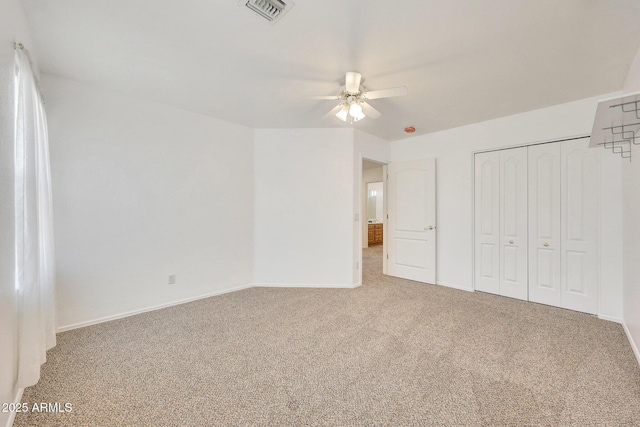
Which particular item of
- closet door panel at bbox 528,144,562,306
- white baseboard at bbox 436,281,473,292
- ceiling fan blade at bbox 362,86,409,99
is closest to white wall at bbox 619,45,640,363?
closet door panel at bbox 528,144,562,306

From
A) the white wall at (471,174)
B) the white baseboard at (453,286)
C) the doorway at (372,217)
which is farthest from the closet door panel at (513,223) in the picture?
the doorway at (372,217)

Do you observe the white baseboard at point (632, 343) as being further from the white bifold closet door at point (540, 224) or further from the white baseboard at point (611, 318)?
the white bifold closet door at point (540, 224)

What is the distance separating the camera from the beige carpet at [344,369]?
148 cm

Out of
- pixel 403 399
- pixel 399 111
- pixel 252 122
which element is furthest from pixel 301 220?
pixel 403 399

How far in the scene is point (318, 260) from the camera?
13.0 feet

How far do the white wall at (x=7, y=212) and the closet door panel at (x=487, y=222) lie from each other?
15.1 ft

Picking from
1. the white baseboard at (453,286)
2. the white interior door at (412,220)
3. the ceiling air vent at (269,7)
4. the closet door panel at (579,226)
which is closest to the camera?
the ceiling air vent at (269,7)

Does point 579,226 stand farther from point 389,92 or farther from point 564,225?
point 389,92

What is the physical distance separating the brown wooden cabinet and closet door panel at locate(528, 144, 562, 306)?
18.4ft

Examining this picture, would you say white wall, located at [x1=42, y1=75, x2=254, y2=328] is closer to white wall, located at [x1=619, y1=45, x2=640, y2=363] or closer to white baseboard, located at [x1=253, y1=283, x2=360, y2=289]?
white baseboard, located at [x1=253, y1=283, x2=360, y2=289]

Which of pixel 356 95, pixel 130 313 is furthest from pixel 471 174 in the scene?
pixel 130 313

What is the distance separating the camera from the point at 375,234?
29.5ft

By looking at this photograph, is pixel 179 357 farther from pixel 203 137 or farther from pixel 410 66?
pixel 410 66

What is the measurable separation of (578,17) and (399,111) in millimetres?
1723
